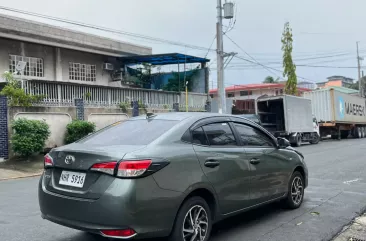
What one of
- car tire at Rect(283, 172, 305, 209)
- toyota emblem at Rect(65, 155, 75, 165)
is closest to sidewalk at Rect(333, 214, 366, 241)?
car tire at Rect(283, 172, 305, 209)

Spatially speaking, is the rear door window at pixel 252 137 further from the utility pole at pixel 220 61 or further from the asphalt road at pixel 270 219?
the utility pole at pixel 220 61

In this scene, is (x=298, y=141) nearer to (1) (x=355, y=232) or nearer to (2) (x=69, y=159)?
(1) (x=355, y=232)

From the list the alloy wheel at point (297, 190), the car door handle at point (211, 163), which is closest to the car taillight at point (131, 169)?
the car door handle at point (211, 163)

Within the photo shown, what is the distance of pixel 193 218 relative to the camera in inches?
172

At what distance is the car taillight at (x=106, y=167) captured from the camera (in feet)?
12.7

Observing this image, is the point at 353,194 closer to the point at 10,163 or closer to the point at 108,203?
the point at 108,203

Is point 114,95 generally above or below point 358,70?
below

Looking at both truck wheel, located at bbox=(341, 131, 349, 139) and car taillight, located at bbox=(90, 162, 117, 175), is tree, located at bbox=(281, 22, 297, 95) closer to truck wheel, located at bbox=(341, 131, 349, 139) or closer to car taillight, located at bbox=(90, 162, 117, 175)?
truck wheel, located at bbox=(341, 131, 349, 139)

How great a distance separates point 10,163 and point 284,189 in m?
10.8

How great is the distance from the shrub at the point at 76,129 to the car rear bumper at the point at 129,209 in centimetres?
1192

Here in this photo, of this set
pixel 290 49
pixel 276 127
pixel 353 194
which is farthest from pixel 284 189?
pixel 290 49

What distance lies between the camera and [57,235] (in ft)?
16.8

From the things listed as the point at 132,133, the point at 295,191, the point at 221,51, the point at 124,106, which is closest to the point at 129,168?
the point at 132,133

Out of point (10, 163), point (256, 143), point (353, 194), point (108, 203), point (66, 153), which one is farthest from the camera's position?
point (10, 163)
